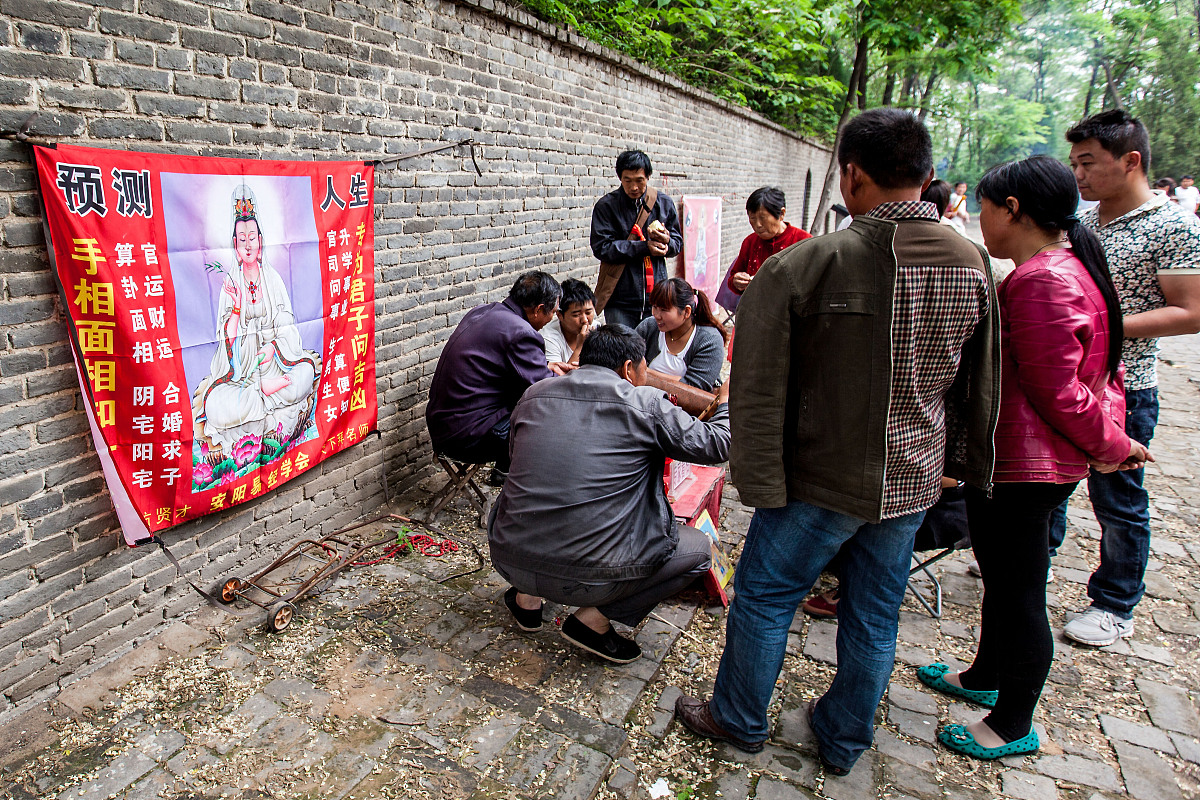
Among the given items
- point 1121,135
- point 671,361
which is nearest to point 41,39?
point 671,361

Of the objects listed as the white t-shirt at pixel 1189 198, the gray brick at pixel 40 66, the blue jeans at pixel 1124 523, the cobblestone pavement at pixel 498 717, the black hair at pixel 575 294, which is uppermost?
the white t-shirt at pixel 1189 198

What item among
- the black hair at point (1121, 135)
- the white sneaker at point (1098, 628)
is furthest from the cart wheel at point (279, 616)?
the black hair at point (1121, 135)

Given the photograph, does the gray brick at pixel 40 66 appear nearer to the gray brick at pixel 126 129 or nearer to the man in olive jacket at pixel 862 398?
the gray brick at pixel 126 129

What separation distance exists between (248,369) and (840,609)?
2.72 meters

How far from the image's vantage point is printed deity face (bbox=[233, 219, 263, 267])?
3137 mm

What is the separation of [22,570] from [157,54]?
79.2 inches

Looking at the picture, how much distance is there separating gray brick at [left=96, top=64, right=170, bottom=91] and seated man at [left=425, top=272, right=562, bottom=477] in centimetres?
181

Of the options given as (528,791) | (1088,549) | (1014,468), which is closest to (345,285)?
(528,791)

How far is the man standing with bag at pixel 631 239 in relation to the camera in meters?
5.48

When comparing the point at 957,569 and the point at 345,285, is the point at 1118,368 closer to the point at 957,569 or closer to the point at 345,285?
the point at 957,569

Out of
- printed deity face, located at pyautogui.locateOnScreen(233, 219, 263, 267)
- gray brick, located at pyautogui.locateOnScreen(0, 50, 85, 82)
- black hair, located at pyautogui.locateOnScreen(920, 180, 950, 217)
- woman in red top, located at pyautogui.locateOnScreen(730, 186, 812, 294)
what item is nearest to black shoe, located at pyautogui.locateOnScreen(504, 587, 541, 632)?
printed deity face, located at pyautogui.locateOnScreen(233, 219, 263, 267)

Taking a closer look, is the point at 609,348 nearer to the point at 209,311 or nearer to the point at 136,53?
the point at 209,311

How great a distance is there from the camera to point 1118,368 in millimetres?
2650

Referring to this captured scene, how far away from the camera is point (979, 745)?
261 cm
